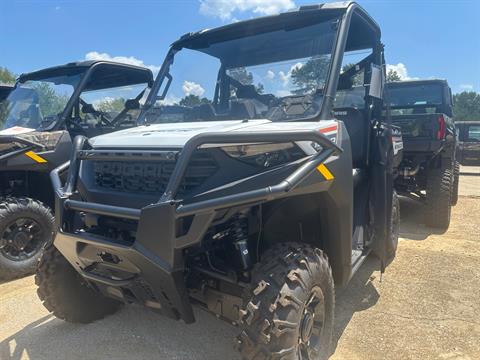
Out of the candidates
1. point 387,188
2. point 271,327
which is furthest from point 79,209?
point 387,188

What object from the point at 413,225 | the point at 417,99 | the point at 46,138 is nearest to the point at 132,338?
the point at 46,138

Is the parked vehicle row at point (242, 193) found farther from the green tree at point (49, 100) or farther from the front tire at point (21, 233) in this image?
the green tree at point (49, 100)

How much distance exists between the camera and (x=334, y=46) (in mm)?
3078

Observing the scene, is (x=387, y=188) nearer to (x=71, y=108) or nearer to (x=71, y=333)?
(x=71, y=333)

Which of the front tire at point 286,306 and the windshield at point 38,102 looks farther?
the windshield at point 38,102

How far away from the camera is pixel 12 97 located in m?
6.00

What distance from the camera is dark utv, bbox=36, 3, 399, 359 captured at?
2264 millimetres

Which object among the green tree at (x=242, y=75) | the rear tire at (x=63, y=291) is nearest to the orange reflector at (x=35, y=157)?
the rear tire at (x=63, y=291)

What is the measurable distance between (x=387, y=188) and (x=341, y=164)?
131 cm

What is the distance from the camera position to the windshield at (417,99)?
7812 millimetres

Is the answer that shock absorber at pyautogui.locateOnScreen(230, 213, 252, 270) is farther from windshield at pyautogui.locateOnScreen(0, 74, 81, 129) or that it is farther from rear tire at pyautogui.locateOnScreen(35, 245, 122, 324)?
windshield at pyautogui.locateOnScreen(0, 74, 81, 129)

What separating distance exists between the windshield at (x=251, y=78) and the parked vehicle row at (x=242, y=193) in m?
0.01

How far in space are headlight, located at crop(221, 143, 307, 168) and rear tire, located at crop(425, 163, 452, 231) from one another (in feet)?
15.4

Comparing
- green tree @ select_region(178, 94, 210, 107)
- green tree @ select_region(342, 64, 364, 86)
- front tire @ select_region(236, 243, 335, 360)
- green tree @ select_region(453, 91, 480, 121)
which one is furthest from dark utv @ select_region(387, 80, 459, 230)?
green tree @ select_region(453, 91, 480, 121)
